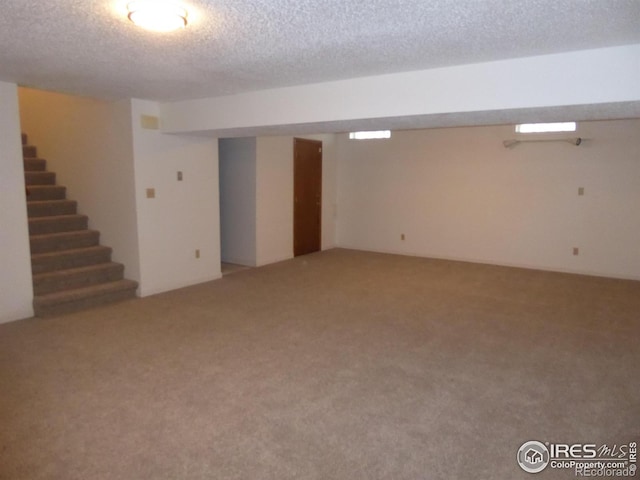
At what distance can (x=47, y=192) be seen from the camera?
18.6 ft

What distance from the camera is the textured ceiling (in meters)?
2.18

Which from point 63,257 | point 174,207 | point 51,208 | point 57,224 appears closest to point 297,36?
point 174,207

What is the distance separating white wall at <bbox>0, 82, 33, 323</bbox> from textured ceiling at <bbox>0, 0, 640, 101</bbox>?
65 centimetres

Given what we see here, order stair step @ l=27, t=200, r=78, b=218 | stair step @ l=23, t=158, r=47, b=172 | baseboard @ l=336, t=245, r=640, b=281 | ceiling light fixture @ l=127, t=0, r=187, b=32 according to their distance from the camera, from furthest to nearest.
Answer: baseboard @ l=336, t=245, r=640, b=281, stair step @ l=23, t=158, r=47, b=172, stair step @ l=27, t=200, r=78, b=218, ceiling light fixture @ l=127, t=0, r=187, b=32

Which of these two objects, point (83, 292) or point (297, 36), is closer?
point (297, 36)

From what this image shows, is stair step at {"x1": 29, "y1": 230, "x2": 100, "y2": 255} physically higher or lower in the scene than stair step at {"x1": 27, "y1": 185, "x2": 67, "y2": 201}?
lower

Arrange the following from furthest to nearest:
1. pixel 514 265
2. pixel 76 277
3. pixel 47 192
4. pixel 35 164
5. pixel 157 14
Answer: pixel 514 265, pixel 35 164, pixel 47 192, pixel 76 277, pixel 157 14

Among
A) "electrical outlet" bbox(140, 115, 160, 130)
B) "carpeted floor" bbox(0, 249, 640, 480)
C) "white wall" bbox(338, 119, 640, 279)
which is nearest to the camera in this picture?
"carpeted floor" bbox(0, 249, 640, 480)

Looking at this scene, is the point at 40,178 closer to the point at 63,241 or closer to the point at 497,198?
the point at 63,241

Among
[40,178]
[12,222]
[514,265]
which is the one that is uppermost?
[40,178]

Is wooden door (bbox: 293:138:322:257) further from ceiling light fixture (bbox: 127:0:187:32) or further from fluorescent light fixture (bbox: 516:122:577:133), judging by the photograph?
ceiling light fixture (bbox: 127:0:187:32)

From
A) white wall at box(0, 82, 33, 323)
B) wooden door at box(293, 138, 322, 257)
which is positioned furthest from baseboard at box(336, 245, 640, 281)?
white wall at box(0, 82, 33, 323)

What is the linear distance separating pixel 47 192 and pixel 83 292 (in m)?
1.75

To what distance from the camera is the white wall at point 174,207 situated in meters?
5.14
